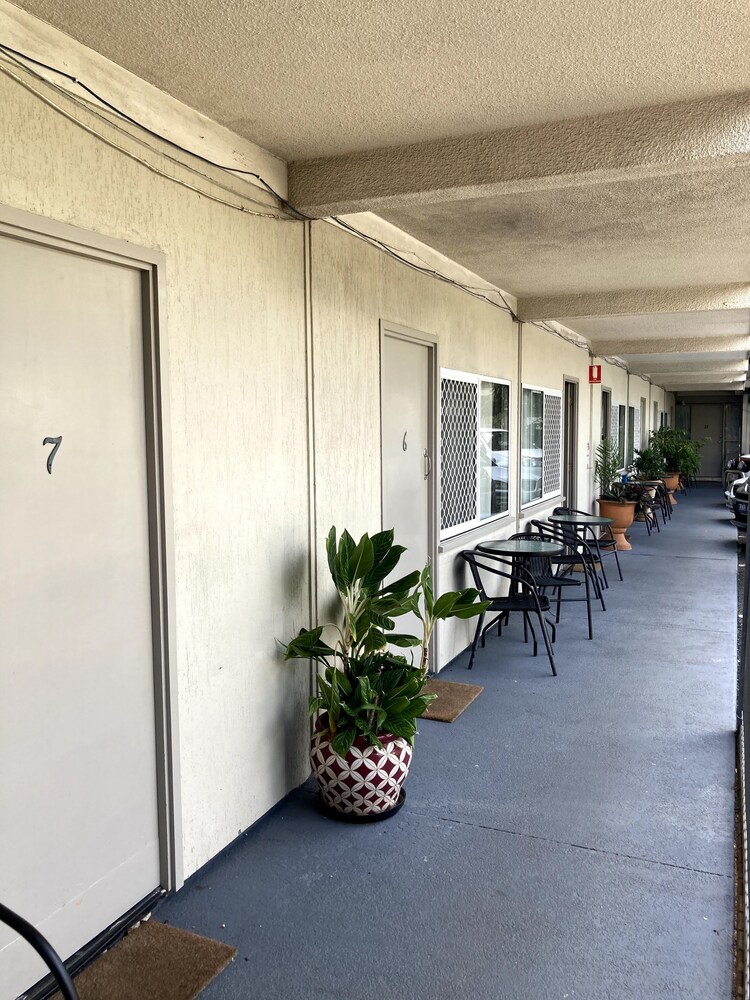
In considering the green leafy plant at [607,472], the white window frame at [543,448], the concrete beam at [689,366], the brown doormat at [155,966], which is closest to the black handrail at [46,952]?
the brown doormat at [155,966]

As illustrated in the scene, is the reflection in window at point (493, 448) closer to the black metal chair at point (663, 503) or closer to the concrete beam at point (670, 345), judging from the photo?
the concrete beam at point (670, 345)

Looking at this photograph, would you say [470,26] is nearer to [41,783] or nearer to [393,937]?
[41,783]

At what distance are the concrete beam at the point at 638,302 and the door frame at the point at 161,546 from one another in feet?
14.6

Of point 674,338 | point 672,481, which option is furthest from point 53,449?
point 672,481

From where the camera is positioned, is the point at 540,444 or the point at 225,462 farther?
the point at 540,444

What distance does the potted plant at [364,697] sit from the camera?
3141mm

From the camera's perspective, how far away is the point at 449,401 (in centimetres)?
514

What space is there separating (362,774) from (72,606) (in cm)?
140

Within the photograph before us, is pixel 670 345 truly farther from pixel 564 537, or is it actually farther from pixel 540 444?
pixel 564 537

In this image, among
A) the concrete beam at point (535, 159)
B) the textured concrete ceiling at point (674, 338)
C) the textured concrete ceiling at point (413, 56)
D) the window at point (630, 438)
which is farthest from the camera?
the window at point (630, 438)

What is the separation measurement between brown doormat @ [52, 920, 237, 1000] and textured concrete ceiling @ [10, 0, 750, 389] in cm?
260

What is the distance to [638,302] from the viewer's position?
619 cm

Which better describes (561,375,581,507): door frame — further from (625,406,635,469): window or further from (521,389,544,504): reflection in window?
(625,406,635,469): window

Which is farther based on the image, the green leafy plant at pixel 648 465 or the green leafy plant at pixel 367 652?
the green leafy plant at pixel 648 465
